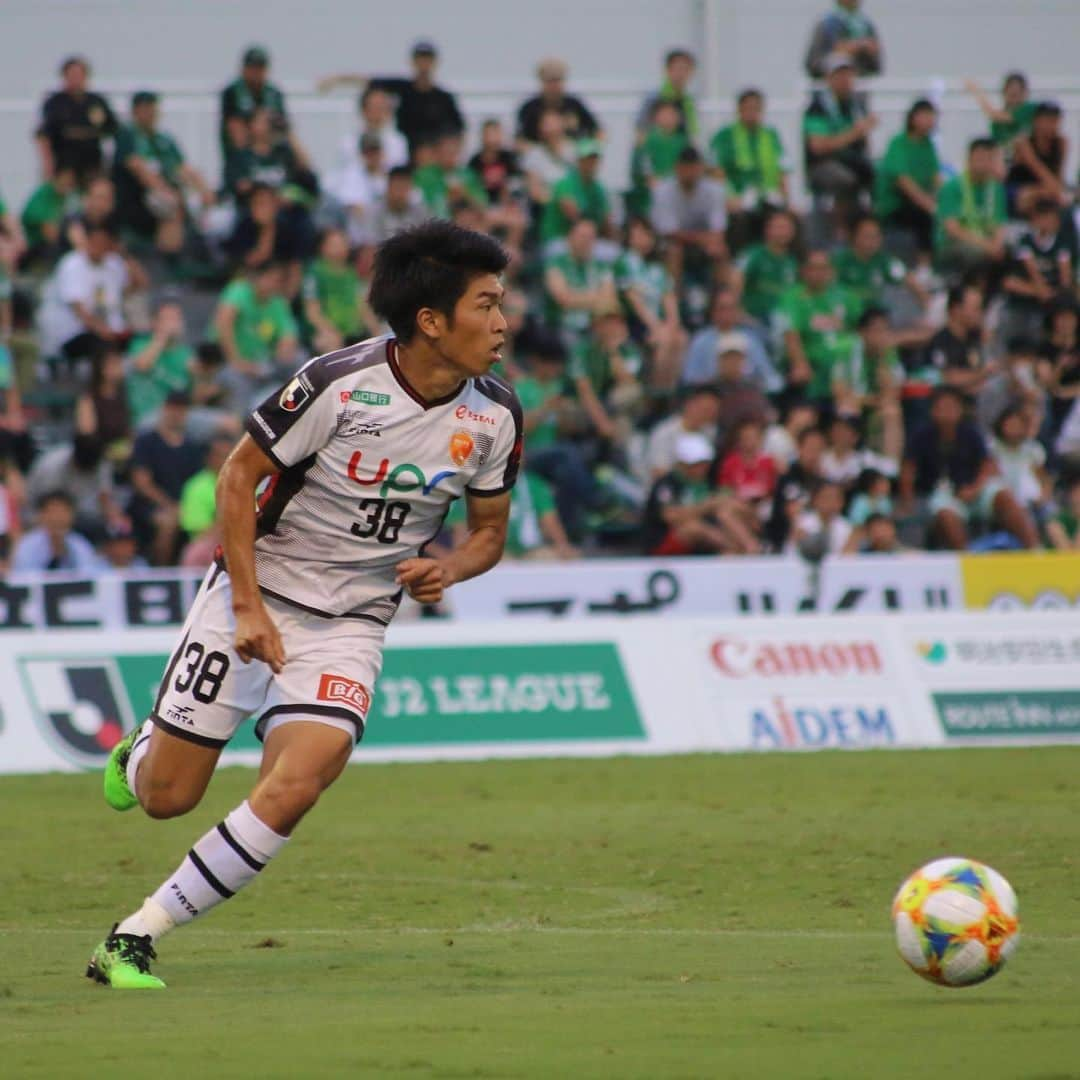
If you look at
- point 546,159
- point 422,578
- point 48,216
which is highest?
point 546,159

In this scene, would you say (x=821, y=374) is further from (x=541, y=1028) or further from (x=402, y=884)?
(x=541, y=1028)

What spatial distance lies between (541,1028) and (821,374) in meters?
15.1

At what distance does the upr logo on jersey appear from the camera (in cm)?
1514

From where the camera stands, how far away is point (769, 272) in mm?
21484

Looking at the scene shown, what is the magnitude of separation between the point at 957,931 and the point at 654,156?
16090mm

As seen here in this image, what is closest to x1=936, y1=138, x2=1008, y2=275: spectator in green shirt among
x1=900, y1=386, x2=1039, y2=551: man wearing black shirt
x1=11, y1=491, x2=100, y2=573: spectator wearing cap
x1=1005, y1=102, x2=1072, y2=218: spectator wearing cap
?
x1=1005, y1=102, x2=1072, y2=218: spectator wearing cap

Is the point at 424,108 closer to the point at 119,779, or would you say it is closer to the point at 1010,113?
the point at 1010,113

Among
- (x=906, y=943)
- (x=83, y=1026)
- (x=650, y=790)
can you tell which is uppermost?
(x=650, y=790)

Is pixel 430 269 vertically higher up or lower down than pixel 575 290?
lower down

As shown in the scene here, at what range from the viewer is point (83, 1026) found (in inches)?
254

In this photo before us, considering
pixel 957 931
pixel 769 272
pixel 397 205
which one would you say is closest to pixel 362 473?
pixel 957 931

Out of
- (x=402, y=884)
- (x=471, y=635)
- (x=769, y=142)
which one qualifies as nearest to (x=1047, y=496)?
(x=769, y=142)

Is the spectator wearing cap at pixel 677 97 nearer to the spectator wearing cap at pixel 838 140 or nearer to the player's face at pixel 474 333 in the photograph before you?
the spectator wearing cap at pixel 838 140

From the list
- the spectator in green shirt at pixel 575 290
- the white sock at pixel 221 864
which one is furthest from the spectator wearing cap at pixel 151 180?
the white sock at pixel 221 864
